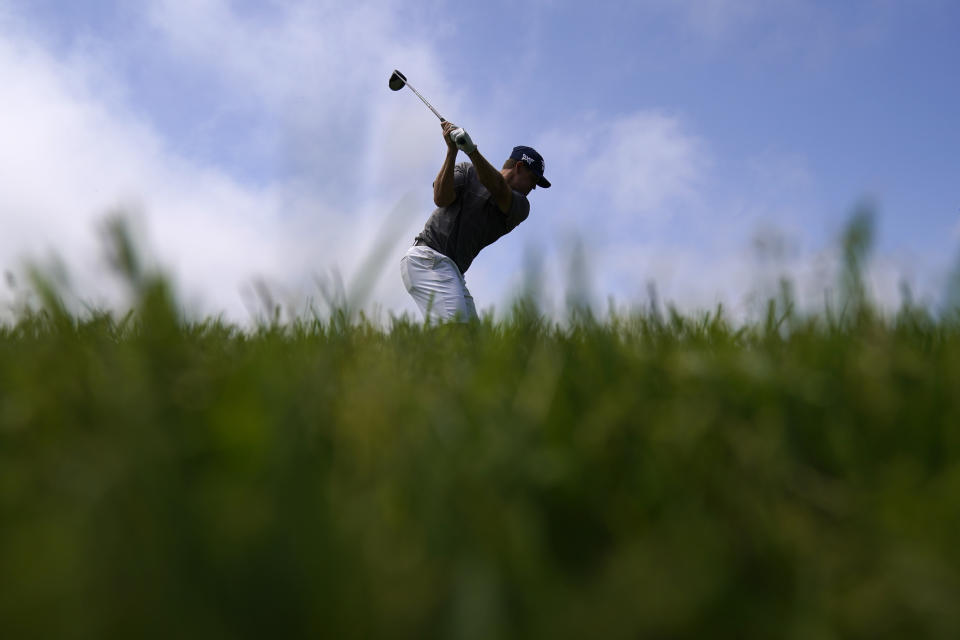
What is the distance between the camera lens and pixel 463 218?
6836mm

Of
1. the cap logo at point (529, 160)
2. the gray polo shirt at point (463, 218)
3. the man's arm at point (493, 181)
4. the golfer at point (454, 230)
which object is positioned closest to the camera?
the man's arm at point (493, 181)

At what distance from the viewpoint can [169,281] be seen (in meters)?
0.73

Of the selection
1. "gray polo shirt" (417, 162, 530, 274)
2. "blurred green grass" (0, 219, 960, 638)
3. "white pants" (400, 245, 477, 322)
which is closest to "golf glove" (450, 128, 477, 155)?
"gray polo shirt" (417, 162, 530, 274)

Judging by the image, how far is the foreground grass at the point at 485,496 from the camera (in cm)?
48

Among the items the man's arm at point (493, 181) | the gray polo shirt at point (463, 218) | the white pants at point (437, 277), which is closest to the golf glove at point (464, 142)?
the man's arm at point (493, 181)

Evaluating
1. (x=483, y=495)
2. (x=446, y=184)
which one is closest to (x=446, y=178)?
(x=446, y=184)

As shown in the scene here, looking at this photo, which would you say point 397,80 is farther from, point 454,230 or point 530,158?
point 454,230

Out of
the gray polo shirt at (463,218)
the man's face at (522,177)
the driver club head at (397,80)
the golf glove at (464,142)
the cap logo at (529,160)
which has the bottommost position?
the gray polo shirt at (463,218)

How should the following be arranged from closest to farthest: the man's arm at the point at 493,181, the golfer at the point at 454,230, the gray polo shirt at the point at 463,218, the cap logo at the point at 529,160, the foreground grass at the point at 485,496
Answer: the foreground grass at the point at 485,496 → the man's arm at the point at 493,181 → the golfer at the point at 454,230 → the gray polo shirt at the point at 463,218 → the cap logo at the point at 529,160

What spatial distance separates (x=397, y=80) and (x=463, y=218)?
6.28 feet

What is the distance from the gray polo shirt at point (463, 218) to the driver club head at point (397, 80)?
1.30m

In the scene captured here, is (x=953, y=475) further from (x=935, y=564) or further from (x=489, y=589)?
(x=489, y=589)

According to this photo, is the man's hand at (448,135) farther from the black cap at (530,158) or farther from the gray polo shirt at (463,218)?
the black cap at (530,158)

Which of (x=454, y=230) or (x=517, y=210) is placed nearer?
(x=454, y=230)
